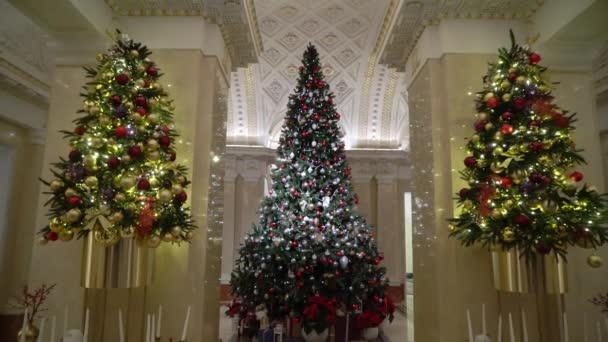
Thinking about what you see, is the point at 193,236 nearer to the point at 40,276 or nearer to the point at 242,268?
the point at 40,276

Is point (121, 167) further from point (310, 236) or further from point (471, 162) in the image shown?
point (310, 236)

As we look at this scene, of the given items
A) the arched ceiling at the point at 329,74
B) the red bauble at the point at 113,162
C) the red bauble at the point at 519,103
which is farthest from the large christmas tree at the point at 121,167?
the arched ceiling at the point at 329,74

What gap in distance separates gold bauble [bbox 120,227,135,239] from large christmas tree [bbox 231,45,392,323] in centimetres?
308

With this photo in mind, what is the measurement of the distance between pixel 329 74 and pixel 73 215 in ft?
28.9

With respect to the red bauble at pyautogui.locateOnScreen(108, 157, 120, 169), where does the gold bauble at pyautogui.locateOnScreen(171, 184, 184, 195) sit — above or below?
below

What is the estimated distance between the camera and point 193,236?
4.27m

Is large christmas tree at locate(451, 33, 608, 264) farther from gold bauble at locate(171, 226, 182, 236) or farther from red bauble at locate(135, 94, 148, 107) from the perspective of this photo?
red bauble at locate(135, 94, 148, 107)

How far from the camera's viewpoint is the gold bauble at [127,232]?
10.6ft

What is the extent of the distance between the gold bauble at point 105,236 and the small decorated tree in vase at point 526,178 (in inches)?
115

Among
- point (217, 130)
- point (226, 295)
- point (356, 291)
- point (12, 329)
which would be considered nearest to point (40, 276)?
point (217, 130)

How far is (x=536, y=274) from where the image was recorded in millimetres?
3309

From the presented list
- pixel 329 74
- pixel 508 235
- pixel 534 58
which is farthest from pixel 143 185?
pixel 329 74

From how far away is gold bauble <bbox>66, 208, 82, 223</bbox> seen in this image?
3.04 m

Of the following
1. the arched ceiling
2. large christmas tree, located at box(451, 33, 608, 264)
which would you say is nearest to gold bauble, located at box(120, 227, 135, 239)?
large christmas tree, located at box(451, 33, 608, 264)
